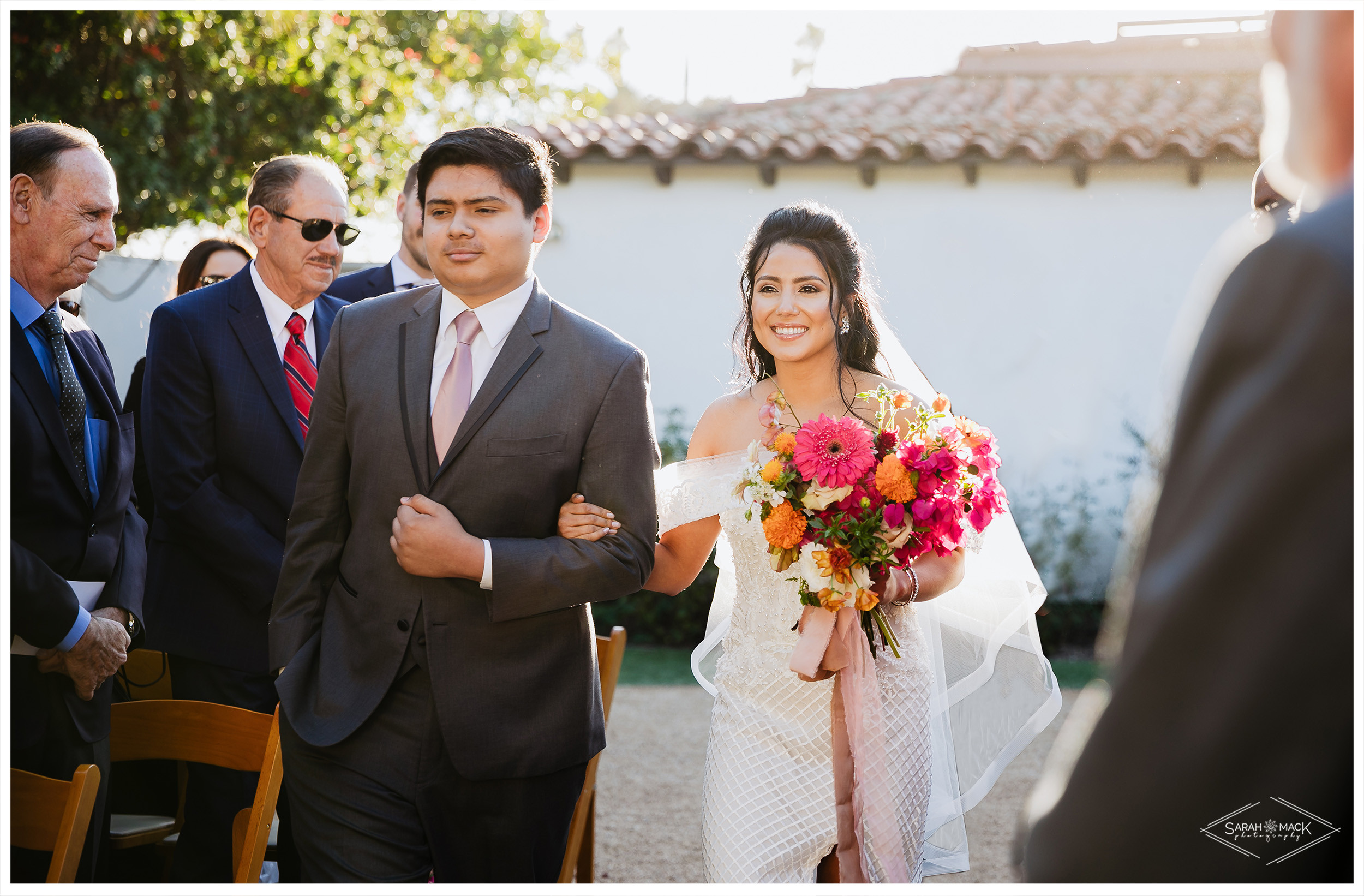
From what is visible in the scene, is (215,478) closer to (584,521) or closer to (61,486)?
(61,486)

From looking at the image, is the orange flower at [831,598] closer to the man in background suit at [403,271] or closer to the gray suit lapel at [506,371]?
the gray suit lapel at [506,371]

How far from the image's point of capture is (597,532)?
2801mm

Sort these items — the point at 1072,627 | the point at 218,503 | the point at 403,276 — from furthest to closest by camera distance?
1. the point at 1072,627
2. the point at 403,276
3. the point at 218,503

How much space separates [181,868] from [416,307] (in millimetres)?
2108

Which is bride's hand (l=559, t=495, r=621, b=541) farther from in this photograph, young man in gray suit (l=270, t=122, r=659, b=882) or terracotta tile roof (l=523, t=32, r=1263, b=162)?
terracotta tile roof (l=523, t=32, r=1263, b=162)

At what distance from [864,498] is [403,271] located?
326 centimetres

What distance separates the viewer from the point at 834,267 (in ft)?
11.7

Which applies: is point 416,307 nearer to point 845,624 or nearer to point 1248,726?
point 845,624

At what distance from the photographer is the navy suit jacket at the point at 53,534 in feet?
9.36

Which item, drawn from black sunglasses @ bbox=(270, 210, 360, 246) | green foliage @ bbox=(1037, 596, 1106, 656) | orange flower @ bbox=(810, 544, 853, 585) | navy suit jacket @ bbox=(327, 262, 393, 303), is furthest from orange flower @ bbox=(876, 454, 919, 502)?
green foliage @ bbox=(1037, 596, 1106, 656)

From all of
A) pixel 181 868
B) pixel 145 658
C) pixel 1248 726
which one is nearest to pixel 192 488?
pixel 145 658

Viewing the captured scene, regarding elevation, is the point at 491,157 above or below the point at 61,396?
above

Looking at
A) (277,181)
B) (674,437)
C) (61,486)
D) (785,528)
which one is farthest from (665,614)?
(61,486)

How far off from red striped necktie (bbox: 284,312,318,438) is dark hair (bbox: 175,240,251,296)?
77.3 inches
